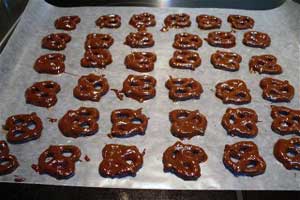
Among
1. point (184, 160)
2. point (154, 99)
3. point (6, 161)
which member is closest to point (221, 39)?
point (154, 99)

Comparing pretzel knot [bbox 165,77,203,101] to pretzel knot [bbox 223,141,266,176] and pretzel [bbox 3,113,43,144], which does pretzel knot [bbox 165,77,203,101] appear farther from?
pretzel [bbox 3,113,43,144]

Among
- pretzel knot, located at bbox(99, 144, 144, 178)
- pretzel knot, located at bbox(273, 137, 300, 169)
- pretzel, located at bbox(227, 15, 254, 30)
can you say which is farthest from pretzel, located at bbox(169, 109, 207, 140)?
pretzel, located at bbox(227, 15, 254, 30)

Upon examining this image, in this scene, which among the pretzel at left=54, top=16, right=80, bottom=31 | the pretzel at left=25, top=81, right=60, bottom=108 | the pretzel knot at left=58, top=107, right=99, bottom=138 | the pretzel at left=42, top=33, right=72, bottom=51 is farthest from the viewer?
the pretzel at left=54, top=16, right=80, bottom=31

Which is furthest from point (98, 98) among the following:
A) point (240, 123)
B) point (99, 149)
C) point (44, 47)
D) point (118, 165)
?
point (240, 123)

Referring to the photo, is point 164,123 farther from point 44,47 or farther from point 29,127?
point 44,47

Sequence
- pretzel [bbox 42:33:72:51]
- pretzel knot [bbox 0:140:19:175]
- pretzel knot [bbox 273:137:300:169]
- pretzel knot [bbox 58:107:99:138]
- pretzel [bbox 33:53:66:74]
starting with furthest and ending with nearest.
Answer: pretzel [bbox 42:33:72:51], pretzel [bbox 33:53:66:74], pretzel knot [bbox 58:107:99:138], pretzel knot [bbox 273:137:300:169], pretzel knot [bbox 0:140:19:175]
